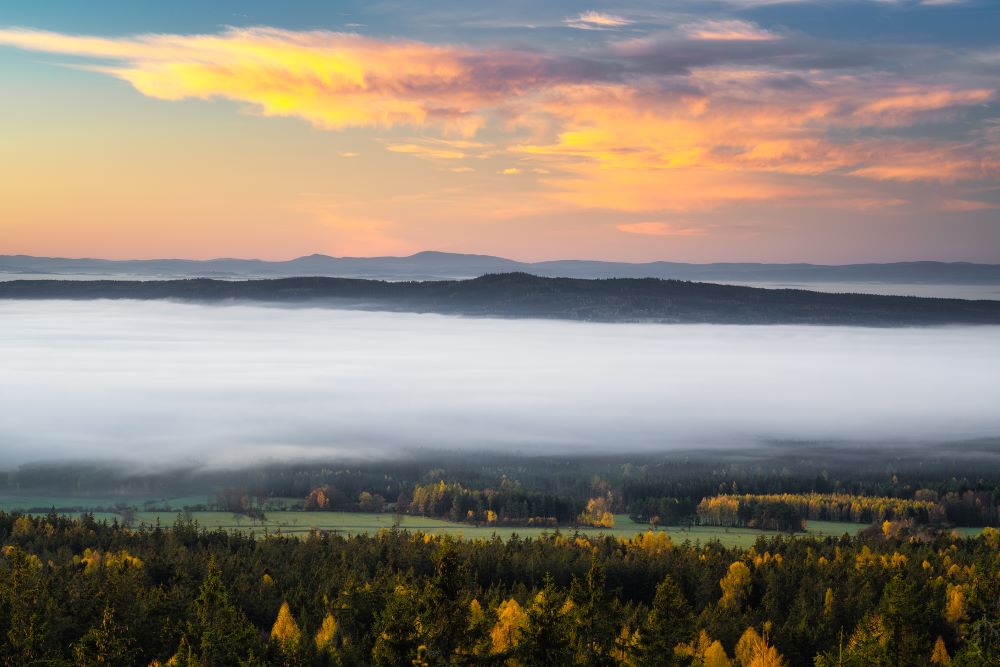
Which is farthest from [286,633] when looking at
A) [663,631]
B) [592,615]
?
[663,631]

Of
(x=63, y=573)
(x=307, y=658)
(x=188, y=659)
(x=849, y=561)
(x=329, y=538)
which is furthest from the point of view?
(x=329, y=538)

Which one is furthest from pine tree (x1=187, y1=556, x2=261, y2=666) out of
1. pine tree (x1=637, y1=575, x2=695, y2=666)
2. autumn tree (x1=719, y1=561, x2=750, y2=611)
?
autumn tree (x1=719, y1=561, x2=750, y2=611)

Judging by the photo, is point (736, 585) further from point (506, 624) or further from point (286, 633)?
point (286, 633)

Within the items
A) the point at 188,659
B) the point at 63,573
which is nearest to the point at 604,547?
the point at 63,573

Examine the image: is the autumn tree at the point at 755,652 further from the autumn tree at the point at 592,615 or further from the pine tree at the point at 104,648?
the pine tree at the point at 104,648

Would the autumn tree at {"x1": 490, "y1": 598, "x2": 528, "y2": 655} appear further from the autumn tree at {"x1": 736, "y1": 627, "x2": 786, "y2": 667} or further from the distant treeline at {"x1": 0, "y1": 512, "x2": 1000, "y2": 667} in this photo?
the autumn tree at {"x1": 736, "y1": 627, "x2": 786, "y2": 667}

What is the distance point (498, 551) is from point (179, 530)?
6524cm

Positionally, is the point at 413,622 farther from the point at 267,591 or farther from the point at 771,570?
the point at 771,570

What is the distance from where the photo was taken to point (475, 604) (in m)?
114

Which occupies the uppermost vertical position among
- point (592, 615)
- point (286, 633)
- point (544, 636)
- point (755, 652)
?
point (544, 636)

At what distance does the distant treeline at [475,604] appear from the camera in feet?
214

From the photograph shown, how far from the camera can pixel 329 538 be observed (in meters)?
190

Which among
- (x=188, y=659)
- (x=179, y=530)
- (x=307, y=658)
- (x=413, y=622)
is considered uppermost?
(x=413, y=622)

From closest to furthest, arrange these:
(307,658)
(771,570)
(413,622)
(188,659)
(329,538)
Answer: (413,622)
(188,659)
(307,658)
(771,570)
(329,538)
